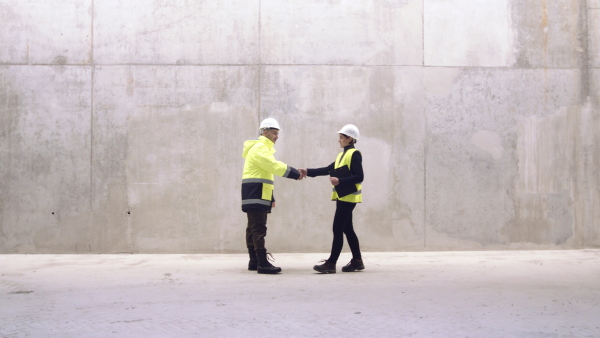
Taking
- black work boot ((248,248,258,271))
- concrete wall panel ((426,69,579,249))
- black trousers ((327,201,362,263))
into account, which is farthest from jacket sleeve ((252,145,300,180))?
concrete wall panel ((426,69,579,249))

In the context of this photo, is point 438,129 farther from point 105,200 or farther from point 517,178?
point 105,200

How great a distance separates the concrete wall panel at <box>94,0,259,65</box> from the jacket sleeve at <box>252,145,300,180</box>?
2179 mm

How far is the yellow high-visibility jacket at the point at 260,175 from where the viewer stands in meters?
6.63

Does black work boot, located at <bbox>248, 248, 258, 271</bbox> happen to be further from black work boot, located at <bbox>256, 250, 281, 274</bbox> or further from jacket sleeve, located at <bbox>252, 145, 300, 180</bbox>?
jacket sleeve, located at <bbox>252, 145, 300, 180</bbox>

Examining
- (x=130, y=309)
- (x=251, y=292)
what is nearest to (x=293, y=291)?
(x=251, y=292)

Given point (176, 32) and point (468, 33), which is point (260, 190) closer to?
point (176, 32)

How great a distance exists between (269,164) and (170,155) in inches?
90.4

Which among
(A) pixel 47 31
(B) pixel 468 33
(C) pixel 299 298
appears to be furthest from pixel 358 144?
(A) pixel 47 31

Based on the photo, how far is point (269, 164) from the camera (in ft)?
21.7

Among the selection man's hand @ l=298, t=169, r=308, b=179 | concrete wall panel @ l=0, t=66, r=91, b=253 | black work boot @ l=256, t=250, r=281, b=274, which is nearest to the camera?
black work boot @ l=256, t=250, r=281, b=274

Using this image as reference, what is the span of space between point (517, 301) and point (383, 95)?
4.12 metres

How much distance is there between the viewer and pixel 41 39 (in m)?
8.39

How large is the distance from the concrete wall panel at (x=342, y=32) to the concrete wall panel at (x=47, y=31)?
8.33 ft

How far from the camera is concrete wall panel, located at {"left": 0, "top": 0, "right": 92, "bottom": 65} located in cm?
838
